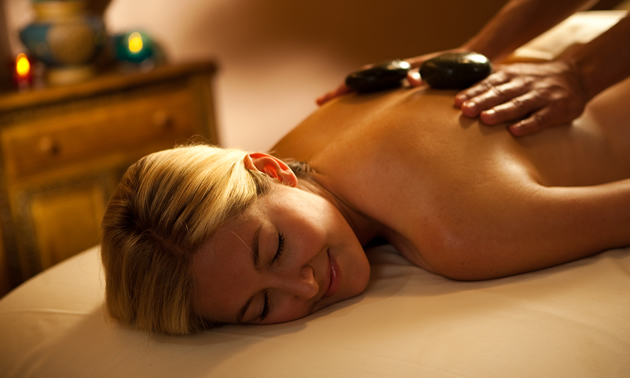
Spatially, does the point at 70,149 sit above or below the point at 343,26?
below

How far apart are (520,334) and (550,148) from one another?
53cm

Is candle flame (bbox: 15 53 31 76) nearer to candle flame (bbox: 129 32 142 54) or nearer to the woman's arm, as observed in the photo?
candle flame (bbox: 129 32 142 54)

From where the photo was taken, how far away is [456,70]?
1.27 m

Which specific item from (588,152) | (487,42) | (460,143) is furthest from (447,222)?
(487,42)

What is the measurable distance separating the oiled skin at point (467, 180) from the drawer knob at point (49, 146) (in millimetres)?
1237

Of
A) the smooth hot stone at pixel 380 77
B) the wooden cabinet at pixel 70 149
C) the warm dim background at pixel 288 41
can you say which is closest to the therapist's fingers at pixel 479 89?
the smooth hot stone at pixel 380 77

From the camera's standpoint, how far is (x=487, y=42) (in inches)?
64.6

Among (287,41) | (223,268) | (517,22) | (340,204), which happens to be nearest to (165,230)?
(223,268)

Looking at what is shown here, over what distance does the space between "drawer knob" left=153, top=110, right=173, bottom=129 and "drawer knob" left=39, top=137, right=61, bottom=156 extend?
0.42m

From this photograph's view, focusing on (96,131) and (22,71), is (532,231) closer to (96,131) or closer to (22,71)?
(96,131)

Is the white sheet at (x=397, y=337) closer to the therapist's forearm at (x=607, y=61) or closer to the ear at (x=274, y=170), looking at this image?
the ear at (x=274, y=170)

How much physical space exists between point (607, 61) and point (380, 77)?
0.50m

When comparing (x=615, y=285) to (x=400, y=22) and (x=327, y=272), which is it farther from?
(x=400, y=22)

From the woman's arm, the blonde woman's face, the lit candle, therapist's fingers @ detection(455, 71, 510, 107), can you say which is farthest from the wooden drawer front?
the woman's arm
